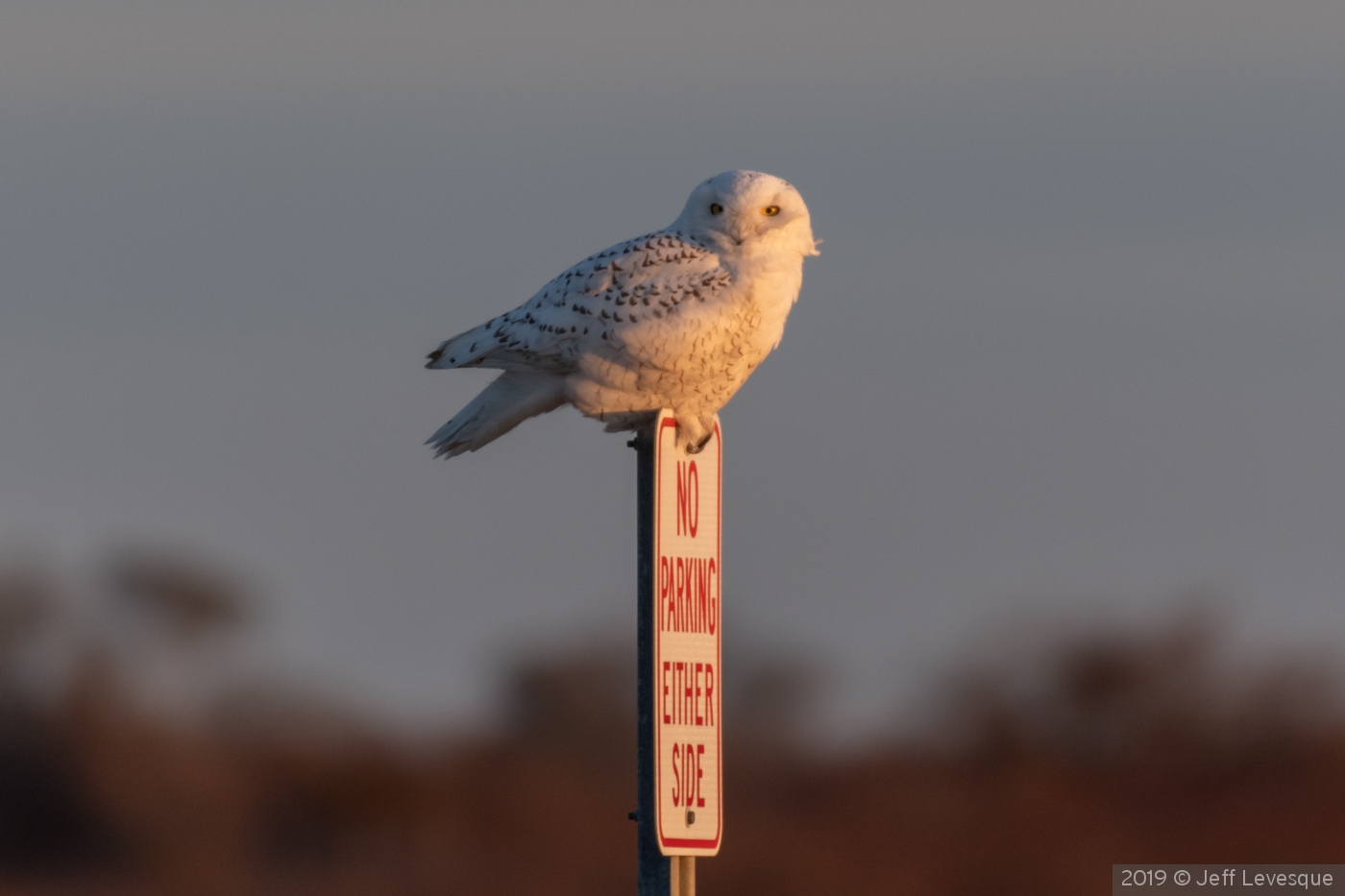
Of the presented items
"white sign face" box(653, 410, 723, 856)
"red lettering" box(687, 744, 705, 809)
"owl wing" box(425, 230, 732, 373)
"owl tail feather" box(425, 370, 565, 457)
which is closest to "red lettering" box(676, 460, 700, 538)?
"white sign face" box(653, 410, 723, 856)

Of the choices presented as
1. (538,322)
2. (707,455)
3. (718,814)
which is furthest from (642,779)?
(538,322)

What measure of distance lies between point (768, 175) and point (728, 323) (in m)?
0.45

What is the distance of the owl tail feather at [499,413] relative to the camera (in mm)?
4527

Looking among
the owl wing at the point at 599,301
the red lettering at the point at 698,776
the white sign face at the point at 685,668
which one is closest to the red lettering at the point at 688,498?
the white sign face at the point at 685,668

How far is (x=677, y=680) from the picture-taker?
356cm

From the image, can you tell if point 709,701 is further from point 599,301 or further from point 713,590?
point 599,301

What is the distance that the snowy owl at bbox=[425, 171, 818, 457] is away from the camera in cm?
427

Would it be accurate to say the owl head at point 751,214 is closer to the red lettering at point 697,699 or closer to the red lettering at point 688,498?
the red lettering at point 688,498

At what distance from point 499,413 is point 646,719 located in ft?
4.30

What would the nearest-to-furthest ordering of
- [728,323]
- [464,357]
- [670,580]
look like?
[670,580], [728,323], [464,357]

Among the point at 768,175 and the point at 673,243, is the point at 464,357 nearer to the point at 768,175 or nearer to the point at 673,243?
the point at 673,243

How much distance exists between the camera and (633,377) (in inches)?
170

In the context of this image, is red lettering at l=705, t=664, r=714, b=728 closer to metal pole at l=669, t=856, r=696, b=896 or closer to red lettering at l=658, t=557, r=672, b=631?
red lettering at l=658, t=557, r=672, b=631

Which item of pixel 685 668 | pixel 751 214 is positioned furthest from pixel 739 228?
pixel 685 668
